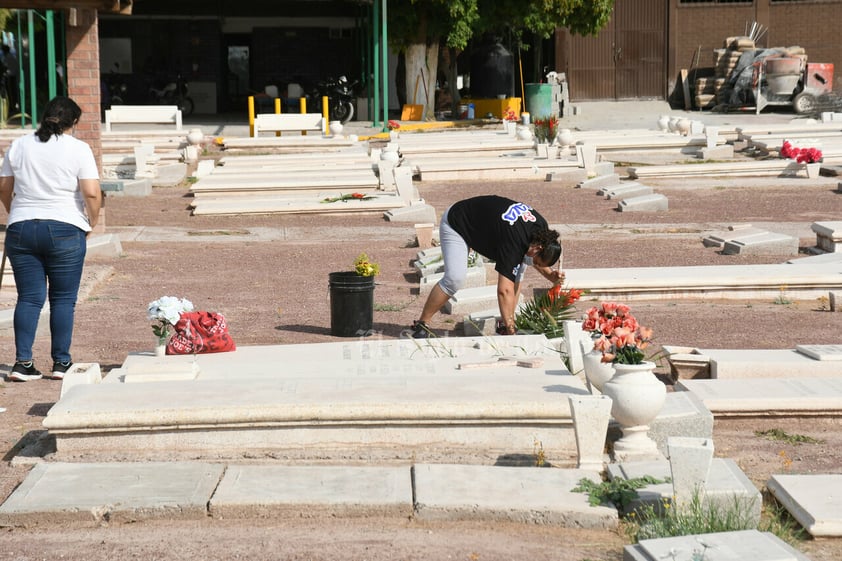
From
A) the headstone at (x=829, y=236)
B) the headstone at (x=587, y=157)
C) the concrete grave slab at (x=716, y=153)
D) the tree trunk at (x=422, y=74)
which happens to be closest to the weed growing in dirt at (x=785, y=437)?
the headstone at (x=829, y=236)

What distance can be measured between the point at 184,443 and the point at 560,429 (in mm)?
1918

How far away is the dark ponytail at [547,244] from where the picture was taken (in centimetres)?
798

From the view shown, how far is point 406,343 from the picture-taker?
7980 mm

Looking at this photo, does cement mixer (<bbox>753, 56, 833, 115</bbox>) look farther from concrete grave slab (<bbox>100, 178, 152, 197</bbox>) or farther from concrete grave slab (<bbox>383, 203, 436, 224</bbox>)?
concrete grave slab (<bbox>100, 178, 152, 197</bbox>)

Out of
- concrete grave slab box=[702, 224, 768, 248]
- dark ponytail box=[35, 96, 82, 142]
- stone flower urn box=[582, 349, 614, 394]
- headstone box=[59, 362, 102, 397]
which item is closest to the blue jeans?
dark ponytail box=[35, 96, 82, 142]

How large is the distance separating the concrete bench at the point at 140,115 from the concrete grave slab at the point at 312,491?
838 inches

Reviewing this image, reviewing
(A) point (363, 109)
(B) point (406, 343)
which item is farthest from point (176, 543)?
(A) point (363, 109)

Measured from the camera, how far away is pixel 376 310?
410 inches

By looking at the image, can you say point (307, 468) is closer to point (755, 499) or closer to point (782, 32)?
point (755, 499)

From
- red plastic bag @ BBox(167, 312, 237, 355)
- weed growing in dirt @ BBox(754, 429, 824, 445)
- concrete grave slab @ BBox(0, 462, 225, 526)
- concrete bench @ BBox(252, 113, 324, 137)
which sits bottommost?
weed growing in dirt @ BBox(754, 429, 824, 445)

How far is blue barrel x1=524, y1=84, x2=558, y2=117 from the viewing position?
104ft

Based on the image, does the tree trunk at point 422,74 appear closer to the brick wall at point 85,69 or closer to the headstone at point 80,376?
the brick wall at point 85,69

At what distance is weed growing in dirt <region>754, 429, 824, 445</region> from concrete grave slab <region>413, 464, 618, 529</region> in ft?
4.84

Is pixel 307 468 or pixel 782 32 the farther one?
pixel 782 32
